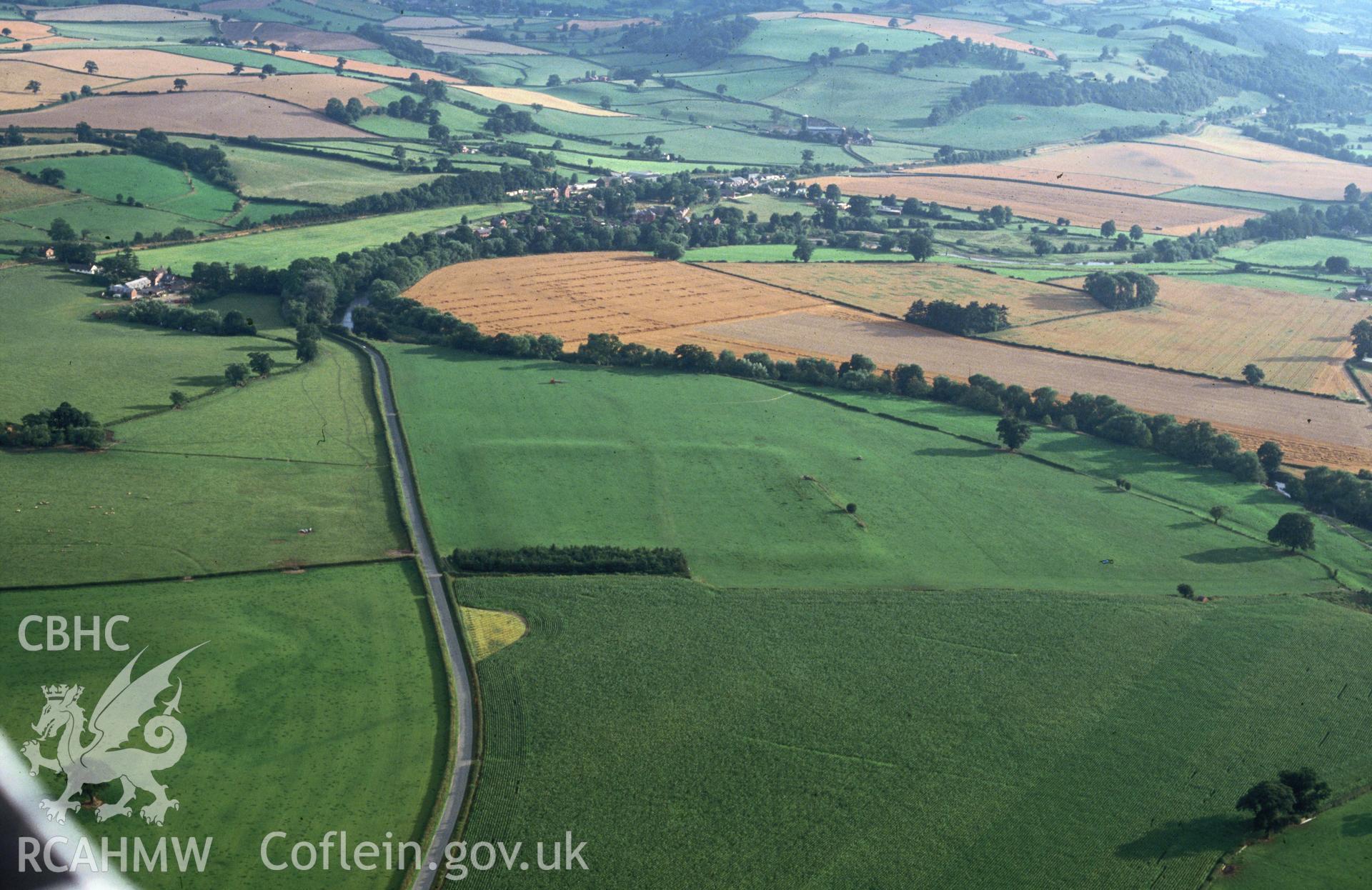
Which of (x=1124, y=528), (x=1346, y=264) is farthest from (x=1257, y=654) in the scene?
(x=1346, y=264)

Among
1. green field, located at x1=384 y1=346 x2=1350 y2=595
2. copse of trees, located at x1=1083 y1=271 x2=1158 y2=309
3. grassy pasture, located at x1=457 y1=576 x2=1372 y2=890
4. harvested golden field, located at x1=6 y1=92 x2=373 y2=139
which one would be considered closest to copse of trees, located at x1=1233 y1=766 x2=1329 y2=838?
grassy pasture, located at x1=457 y1=576 x2=1372 y2=890

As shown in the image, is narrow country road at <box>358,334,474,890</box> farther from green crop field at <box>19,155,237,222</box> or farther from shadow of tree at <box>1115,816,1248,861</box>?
green crop field at <box>19,155,237,222</box>

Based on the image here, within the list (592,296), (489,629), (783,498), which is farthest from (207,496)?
(592,296)

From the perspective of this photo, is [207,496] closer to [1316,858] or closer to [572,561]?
[572,561]

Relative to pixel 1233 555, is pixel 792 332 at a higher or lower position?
higher

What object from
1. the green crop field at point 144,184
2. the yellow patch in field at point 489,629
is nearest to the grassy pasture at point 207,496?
the yellow patch in field at point 489,629

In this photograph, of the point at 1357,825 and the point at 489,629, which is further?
the point at 489,629

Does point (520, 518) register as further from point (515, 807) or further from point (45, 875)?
point (45, 875)

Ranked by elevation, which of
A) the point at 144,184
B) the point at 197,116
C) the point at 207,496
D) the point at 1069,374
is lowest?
the point at 207,496

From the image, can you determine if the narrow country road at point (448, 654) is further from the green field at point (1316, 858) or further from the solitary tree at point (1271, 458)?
the solitary tree at point (1271, 458)
